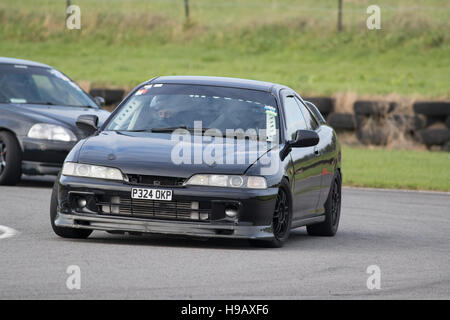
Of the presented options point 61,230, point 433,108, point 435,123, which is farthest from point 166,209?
point 435,123

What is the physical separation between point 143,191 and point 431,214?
18.9ft

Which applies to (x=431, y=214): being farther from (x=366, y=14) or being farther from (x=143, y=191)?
(x=366, y=14)

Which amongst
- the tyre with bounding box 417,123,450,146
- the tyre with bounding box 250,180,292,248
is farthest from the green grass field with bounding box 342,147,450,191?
the tyre with bounding box 250,180,292,248

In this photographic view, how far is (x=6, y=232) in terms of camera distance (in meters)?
10.4

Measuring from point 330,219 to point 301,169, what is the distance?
128 cm

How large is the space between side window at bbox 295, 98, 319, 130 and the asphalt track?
113 cm

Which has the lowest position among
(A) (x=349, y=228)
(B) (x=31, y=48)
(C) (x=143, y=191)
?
(B) (x=31, y=48)

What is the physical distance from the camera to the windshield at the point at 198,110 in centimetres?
1045

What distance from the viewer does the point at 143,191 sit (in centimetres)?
937

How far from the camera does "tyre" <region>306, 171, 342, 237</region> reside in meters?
11.7

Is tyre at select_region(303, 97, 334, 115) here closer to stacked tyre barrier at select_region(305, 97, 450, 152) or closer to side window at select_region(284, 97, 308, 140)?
stacked tyre barrier at select_region(305, 97, 450, 152)

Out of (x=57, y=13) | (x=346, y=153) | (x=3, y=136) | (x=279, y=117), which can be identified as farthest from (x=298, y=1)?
(x=279, y=117)

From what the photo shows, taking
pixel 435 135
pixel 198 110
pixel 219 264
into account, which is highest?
pixel 198 110

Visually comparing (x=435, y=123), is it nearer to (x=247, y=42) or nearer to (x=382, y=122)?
(x=382, y=122)
